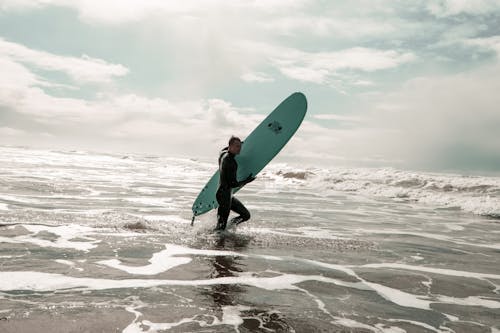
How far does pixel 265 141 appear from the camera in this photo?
988 cm

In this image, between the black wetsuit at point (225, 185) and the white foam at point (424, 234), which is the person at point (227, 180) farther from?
the white foam at point (424, 234)

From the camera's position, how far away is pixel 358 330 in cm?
375

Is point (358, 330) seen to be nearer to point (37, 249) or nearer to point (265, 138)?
point (37, 249)

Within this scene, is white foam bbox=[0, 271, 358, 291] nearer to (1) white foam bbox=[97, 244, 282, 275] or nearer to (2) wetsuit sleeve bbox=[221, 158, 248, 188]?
(1) white foam bbox=[97, 244, 282, 275]

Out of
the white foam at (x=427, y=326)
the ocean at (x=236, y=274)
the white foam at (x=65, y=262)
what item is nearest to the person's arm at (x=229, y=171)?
the ocean at (x=236, y=274)

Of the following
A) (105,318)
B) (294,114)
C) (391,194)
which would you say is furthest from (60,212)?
(391,194)

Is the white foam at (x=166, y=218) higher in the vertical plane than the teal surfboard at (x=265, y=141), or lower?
lower

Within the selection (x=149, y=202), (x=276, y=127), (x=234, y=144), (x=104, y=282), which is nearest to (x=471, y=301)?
(x=104, y=282)

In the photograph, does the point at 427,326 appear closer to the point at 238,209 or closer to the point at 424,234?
the point at 238,209

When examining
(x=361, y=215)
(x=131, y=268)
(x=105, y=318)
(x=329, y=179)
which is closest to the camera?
(x=105, y=318)

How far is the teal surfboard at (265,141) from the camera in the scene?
9727 millimetres

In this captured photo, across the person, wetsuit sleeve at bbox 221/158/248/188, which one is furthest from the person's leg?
wetsuit sleeve at bbox 221/158/248/188

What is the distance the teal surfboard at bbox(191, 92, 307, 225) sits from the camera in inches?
383

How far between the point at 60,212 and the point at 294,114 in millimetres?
6272
